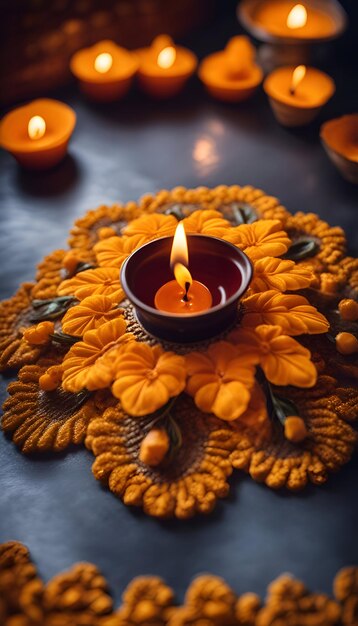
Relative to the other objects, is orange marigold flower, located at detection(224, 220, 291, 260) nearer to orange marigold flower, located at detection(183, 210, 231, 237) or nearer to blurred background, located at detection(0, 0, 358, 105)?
orange marigold flower, located at detection(183, 210, 231, 237)

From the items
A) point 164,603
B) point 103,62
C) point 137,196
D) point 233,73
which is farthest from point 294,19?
point 164,603

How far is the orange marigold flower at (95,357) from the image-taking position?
2.12 ft

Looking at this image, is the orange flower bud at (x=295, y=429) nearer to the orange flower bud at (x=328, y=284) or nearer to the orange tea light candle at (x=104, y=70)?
the orange flower bud at (x=328, y=284)

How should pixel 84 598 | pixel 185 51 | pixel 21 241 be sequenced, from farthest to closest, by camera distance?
pixel 185 51 < pixel 21 241 < pixel 84 598

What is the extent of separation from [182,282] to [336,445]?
0.76ft

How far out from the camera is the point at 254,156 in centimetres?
105

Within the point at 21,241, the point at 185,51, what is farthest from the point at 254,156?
the point at 21,241

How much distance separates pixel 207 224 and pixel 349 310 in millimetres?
207

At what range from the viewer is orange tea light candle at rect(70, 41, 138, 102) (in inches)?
44.3

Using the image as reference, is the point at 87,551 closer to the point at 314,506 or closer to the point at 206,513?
the point at 206,513

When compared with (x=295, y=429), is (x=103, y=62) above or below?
above

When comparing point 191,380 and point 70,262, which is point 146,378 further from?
point 70,262

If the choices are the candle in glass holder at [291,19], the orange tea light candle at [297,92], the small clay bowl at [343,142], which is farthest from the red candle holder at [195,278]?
the candle in glass holder at [291,19]

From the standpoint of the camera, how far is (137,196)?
977 mm
